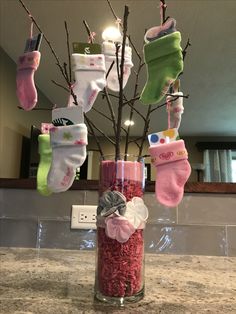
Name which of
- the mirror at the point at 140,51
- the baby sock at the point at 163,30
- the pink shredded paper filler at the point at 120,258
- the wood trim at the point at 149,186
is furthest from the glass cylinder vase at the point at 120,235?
the mirror at the point at 140,51

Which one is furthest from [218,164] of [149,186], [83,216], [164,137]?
[164,137]

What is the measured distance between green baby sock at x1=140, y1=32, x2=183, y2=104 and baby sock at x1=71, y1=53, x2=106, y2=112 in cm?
10

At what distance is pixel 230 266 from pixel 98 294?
46cm

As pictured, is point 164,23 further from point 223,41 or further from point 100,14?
point 223,41

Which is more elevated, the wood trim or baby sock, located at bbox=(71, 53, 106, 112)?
baby sock, located at bbox=(71, 53, 106, 112)

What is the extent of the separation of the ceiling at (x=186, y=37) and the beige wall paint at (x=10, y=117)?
9 cm

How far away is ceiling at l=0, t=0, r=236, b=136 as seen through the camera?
144 centimetres

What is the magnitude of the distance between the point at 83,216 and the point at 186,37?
1.17 meters

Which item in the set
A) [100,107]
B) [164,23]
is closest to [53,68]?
[100,107]

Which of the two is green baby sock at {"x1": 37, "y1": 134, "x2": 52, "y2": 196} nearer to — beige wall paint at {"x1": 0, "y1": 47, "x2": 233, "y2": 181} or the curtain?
the curtain

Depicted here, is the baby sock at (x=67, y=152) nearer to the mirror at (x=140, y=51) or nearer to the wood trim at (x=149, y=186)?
the wood trim at (x=149, y=186)

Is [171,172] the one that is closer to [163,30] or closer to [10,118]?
[163,30]

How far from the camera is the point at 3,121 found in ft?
5.98

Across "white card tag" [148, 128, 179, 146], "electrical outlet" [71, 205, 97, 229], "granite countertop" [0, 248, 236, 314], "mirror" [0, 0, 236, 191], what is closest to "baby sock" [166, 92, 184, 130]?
"white card tag" [148, 128, 179, 146]
